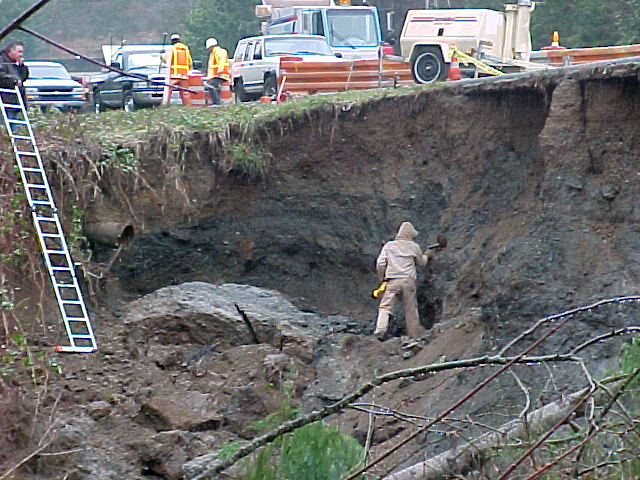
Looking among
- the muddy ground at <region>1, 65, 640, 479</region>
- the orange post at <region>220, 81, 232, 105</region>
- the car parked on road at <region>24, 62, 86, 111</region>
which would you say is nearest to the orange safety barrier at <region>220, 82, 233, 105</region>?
the orange post at <region>220, 81, 232, 105</region>

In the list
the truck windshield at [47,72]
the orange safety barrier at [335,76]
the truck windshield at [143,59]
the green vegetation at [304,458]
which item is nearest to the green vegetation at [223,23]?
the truck windshield at [143,59]

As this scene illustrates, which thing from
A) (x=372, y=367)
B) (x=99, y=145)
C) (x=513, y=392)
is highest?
(x=99, y=145)

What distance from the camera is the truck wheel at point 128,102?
25031 millimetres

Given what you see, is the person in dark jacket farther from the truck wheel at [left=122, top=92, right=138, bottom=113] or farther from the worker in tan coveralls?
the truck wheel at [left=122, top=92, right=138, bottom=113]

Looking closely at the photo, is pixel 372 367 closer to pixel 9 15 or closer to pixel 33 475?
pixel 33 475

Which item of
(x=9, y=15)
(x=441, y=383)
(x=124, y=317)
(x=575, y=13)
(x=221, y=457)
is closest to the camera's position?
(x=221, y=457)

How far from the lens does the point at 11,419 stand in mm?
11000

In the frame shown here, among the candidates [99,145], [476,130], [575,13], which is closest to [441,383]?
[476,130]

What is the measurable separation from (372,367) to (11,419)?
4.25 meters

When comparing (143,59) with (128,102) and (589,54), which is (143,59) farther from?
(589,54)

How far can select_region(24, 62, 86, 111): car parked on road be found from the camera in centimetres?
2612

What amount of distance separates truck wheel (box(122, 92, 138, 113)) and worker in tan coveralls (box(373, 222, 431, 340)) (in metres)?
12.3

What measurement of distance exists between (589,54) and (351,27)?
9.59 metres

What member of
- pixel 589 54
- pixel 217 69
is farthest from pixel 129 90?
pixel 589 54
